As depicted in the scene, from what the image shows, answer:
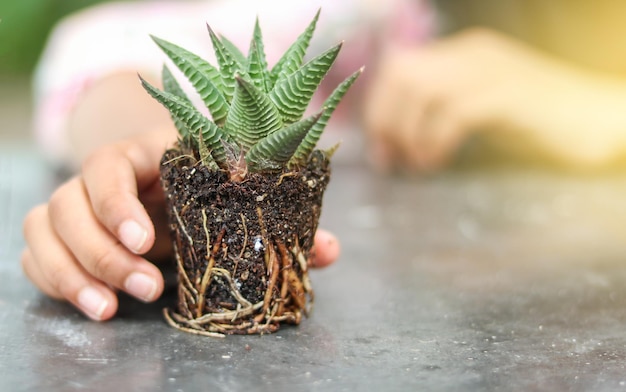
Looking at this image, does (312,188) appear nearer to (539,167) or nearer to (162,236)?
(162,236)

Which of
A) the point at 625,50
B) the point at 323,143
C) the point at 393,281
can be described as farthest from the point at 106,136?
the point at 625,50

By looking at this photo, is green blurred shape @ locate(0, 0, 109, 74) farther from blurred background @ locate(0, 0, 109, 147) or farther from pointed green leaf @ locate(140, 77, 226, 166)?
pointed green leaf @ locate(140, 77, 226, 166)

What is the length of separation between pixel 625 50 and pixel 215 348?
182cm

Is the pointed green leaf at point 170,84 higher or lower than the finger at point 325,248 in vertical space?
higher

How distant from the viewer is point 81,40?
75.1 inches

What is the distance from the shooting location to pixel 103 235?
0.75m

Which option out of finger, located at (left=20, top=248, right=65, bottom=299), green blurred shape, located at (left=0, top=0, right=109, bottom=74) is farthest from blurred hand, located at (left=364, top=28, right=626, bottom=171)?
green blurred shape, located at (left=0, top=0, right=109, bottom=74)

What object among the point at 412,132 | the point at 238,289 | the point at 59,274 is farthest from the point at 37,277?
the point at 412,132

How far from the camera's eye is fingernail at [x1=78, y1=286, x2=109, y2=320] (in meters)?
0.75

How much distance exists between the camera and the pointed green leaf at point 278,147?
63cm

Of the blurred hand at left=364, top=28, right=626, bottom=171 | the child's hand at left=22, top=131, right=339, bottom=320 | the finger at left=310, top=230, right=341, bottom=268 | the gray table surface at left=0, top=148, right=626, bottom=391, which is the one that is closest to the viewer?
the gray table surface at left=0, top=148, right=626, bottom=391

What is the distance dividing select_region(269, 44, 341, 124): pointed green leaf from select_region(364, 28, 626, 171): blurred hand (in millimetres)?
1267

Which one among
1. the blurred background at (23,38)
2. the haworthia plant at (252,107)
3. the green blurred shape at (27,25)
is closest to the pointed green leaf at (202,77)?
the haworthia plant at (252,107)

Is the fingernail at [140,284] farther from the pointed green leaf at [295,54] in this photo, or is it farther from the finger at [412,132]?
the finger at [412,132]
